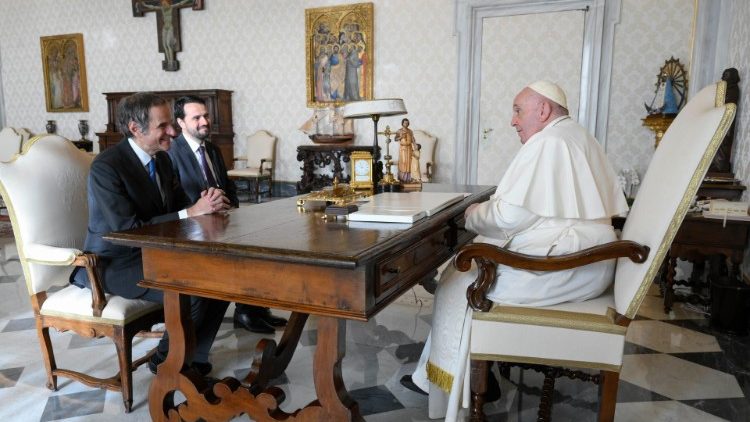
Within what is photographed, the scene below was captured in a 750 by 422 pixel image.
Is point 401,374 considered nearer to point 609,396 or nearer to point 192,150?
point 609,396

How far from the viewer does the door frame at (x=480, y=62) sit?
673 cm

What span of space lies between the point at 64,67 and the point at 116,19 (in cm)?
159

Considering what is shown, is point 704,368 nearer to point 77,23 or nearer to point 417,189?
point 417,189

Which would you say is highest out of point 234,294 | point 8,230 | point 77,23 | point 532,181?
point 77,23

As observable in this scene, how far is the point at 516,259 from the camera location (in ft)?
6.42

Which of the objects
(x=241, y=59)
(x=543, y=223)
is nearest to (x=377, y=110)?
(x=543, y=223)

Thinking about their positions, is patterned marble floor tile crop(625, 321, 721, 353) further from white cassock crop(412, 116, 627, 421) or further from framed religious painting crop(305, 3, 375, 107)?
framed religious painting crop(305, 3, 375, 107)

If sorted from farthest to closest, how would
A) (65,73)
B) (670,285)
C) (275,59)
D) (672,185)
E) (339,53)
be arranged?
(65,73) < (275,59) < (339,53) < (670,285) < (672,185)

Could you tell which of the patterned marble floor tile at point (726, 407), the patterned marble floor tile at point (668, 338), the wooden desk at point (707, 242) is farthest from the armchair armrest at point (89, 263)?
the wooden desk at point (707, 242)

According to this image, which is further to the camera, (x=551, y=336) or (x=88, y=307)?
(x=88, y=307)

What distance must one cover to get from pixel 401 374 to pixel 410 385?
0.61ft

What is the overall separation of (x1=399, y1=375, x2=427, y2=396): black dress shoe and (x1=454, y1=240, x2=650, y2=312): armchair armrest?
74 cm

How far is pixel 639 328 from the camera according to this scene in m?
3.37

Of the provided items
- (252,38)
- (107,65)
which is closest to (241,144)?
(252,38)
